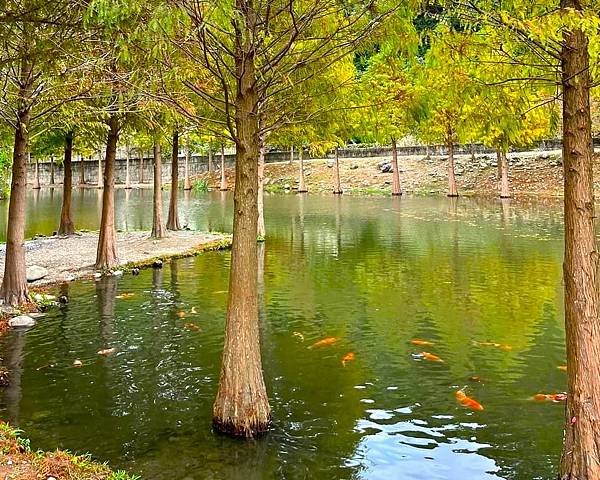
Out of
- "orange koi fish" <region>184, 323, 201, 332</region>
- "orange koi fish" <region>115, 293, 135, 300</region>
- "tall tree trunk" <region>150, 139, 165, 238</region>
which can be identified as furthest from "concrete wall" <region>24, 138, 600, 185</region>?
"orange koi fish" <region>184, 323, 201, 332</region>

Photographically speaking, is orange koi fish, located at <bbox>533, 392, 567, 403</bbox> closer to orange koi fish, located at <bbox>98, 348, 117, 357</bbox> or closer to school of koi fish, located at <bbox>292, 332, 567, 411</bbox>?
school of koi fish, located at <bbox>292, 332, 567, 411</bbox>

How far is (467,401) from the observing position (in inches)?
310

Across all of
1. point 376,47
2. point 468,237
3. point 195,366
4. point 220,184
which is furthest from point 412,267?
point 220,184

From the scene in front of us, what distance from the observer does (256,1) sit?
639 centimetres

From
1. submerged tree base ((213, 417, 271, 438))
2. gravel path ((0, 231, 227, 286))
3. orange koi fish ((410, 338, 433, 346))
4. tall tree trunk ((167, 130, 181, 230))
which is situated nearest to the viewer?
submerged tree base ((213, 417, 271, 438))

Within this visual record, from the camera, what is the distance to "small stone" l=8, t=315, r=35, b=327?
11.5m

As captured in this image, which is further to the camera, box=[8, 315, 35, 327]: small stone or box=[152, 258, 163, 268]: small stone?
box=[152, 258, 163, 268]: small stone

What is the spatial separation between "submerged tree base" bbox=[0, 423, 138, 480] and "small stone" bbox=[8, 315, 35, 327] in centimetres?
592

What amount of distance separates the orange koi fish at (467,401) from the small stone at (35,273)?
11467 mm

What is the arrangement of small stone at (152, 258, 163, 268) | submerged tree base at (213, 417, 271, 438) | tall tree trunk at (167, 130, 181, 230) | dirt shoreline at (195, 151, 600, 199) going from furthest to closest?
dirt shoreline at (195, 151, 600, 199) < tall tree trunk at (167, 130, 181, 230) < small stone at (152, 258, 163, 268) < submerged tree base at (213, 417, 271, 438)

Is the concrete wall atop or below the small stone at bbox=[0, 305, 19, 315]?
atop

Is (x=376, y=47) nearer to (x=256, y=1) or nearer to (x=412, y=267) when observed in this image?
(x=256, y=1)

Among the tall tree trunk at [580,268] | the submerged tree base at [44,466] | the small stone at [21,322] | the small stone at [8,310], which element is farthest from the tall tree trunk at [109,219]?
the tall tree trunk at [580,268]

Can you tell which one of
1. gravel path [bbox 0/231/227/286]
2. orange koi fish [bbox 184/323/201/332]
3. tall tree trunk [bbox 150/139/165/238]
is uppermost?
tall tree trunk [bbox 150/139/165/238]
